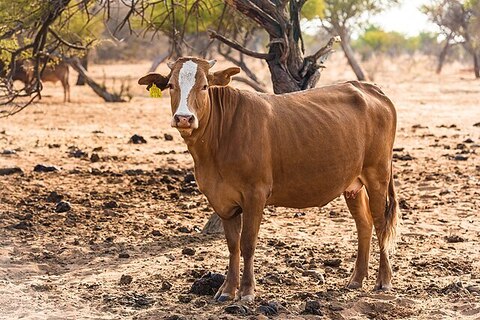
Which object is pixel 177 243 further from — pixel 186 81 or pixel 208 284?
pixel 186 81

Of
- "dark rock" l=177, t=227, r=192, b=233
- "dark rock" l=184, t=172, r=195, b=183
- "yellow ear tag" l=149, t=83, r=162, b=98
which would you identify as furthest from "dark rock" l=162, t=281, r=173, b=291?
"dark rock" l=184, t=172, r=195, b=183

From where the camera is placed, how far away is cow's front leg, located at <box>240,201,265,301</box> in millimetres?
6316

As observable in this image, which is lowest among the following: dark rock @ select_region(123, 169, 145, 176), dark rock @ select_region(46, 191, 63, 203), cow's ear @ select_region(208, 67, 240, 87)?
dark rock @ select_region(123, 169, 145, 176)

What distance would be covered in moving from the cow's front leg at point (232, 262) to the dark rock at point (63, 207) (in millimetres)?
Answer: 3540

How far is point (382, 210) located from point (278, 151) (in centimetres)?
113

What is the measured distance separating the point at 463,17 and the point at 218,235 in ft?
126

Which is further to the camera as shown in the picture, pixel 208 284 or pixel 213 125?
pixel 208 284

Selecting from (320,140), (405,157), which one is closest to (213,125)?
(320,140)

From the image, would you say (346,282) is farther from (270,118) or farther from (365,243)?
(270,118)

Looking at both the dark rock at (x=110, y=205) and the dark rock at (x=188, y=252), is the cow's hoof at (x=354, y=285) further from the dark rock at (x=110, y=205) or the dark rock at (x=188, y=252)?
the dark rock at (x=110, y=205)

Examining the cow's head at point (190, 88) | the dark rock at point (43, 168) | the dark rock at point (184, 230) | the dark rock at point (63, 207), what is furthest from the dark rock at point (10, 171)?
the cow's head at point (190, 88)

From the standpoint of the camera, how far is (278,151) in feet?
21.4

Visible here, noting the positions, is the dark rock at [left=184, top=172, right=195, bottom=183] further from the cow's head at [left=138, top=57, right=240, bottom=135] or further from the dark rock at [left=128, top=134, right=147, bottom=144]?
the cow's head at [left=138, top=57, right=240, bottom=135]

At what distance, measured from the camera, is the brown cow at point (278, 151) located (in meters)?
6.32
